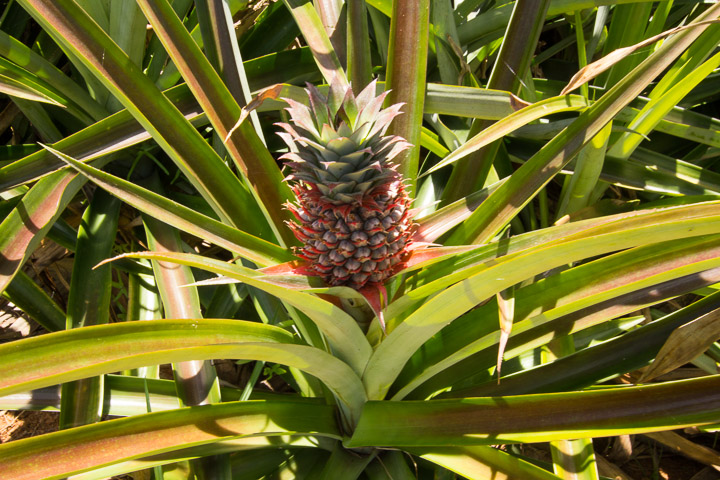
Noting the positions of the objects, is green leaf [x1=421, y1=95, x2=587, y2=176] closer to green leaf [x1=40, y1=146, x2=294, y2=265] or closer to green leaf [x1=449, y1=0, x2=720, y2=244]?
green leaf [x1=449, y1=0, x2=720, y2=244]

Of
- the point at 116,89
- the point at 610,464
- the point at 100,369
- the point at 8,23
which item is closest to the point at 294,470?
the point at 100,369

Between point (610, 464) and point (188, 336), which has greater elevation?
point (188, 336)

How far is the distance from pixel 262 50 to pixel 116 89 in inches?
30.6

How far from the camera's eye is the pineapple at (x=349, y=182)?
30.7 inches

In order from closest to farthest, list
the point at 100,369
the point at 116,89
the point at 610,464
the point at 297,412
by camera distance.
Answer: the point at 100,369 < the point at 116,89 < the point at 297,412 < the point at 610,464

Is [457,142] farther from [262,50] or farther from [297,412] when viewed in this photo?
[297,412]

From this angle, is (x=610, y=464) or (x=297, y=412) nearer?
(x=297, y=412)

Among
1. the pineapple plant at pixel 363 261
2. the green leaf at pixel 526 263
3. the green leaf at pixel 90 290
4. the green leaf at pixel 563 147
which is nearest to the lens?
the green leaf at pixel 526 263

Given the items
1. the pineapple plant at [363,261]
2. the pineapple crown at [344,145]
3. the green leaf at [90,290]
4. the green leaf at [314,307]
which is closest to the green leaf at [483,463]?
the pineapple plant at [363,261]

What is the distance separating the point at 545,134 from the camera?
4.41ft

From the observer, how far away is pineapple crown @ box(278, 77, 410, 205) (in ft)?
2.54

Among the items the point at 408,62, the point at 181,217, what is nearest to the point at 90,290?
the point at 181,217

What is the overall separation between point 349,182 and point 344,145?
0.17 ft

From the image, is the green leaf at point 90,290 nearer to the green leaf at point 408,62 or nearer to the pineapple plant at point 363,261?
the pineapple plant at point 363,261
